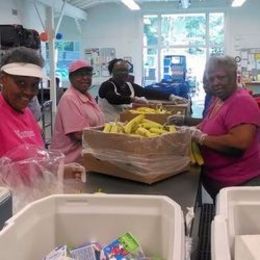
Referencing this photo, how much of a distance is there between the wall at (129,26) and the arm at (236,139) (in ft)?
32.1

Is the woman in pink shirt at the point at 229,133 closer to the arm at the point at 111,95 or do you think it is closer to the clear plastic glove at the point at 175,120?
the clear plastic glove at the point at 175,120

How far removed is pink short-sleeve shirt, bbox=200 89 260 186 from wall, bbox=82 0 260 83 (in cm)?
965

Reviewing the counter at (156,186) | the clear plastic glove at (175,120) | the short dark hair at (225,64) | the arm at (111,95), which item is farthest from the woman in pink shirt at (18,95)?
the arm at (111,95)

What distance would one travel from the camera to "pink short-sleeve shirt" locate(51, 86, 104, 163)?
2.74 metres

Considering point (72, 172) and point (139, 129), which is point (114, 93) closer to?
point (139, 129)

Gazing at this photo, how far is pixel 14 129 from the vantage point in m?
1.82

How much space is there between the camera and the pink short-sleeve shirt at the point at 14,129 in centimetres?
175

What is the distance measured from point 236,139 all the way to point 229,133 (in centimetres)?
7

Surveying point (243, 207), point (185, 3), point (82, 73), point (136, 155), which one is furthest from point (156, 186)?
point (185, 3)

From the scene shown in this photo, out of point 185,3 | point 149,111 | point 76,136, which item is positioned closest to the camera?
point 76,136

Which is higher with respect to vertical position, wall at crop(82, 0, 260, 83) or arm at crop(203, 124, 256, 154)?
wall at crop(82, 0, 260, 83)

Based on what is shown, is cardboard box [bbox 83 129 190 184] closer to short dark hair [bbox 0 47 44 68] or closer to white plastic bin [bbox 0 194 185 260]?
short dark hair [bbox 0 47 44 68]

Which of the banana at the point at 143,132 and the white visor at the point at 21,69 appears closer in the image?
the white visor at the point at 21,69

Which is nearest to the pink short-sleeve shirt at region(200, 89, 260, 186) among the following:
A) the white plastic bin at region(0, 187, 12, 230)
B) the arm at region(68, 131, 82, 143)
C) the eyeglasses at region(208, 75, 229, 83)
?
the eyeglasses at region(208, 75, 229, 83)
